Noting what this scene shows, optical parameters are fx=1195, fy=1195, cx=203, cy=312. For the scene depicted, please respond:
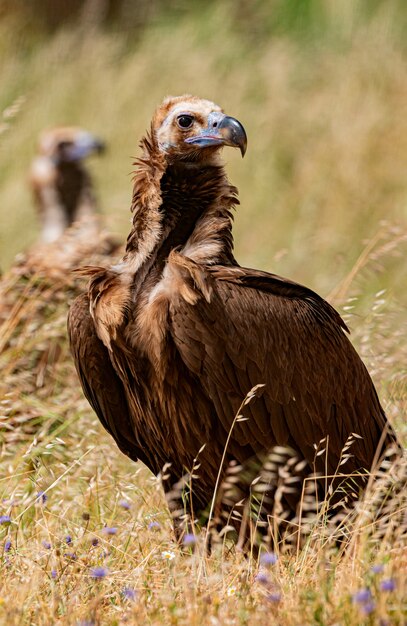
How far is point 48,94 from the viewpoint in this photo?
39.8ft

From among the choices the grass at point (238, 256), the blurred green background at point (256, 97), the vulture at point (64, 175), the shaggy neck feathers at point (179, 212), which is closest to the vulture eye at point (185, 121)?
the shaggy neck feathers at point (179, 212)

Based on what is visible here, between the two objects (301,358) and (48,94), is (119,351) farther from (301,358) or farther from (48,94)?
(48,94)

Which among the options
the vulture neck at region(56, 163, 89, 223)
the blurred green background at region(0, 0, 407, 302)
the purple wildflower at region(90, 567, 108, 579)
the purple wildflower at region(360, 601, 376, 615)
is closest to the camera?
the purple wildflower at region(360, 601, 376, 615)

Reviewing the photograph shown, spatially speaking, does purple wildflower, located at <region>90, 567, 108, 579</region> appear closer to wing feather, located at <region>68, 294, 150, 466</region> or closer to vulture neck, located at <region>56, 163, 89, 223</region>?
wing feather, located at <region>68, 294, 150, 466</region>

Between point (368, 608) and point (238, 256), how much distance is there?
6.79 meters

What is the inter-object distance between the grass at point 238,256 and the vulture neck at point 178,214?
0.74 metres

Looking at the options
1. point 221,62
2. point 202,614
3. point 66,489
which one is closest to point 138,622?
point 202,614

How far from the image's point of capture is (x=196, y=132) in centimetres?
414

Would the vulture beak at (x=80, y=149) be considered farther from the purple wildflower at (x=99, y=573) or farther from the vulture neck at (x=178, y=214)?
the purple wildflower at (x=99, y=573)

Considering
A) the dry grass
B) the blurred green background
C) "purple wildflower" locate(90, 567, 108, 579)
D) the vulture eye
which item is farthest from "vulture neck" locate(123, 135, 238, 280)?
Answer: the blurred green background

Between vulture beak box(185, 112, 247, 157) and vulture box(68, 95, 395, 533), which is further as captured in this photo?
vulture beak box(185, 112, 247, 157)

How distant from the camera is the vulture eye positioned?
416cm

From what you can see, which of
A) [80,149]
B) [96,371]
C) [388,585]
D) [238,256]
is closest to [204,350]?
[96,371]

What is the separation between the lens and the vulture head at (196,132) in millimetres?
4086
